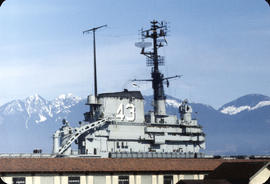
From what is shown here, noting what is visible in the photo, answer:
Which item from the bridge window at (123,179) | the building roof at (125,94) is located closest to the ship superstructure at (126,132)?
the building roof at (125,94)

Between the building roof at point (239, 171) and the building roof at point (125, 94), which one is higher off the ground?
the building roof at point (125, 94)

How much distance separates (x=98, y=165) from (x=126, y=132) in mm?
15827

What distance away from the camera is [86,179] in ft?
168

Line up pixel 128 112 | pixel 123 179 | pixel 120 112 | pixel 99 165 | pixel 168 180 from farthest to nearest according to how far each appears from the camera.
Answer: pixel 128 112 → pixel 120 112 → pixel 168 180 → pixel 99 165 → pixel 123 179

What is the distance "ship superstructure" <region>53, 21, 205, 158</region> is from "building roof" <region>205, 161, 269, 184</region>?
570 inches

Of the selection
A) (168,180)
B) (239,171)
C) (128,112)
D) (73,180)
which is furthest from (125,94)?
(239,171)

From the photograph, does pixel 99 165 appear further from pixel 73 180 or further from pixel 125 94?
pixel 125 94

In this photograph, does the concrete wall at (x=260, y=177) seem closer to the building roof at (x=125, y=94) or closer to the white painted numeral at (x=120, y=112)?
the white painted numeral at (x=120, y=112)

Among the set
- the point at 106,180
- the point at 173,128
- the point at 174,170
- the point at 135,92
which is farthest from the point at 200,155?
the point at 106,180

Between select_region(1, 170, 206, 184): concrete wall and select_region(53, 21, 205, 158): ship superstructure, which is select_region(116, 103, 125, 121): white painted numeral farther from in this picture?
select_region(1, 170, 206, 184): concrete wall

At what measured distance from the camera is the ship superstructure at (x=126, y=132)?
66.1 m

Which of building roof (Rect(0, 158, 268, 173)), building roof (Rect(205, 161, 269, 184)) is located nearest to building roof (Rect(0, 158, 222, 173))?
building roof (Rect(0, 158, 268, 173))

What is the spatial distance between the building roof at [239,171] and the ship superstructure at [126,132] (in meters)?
14.5

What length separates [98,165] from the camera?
53.2 meters
